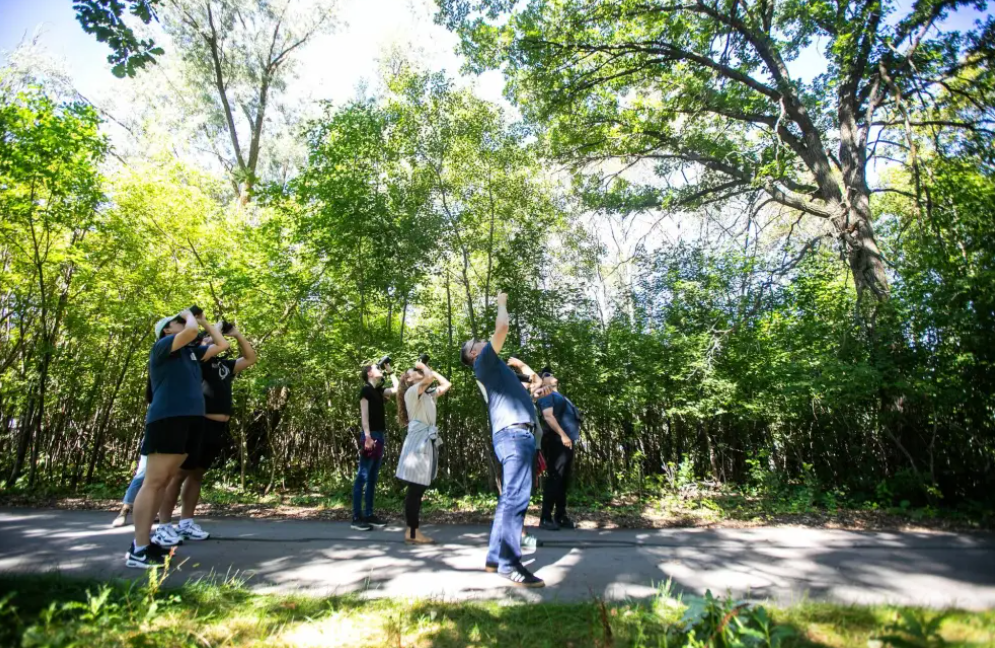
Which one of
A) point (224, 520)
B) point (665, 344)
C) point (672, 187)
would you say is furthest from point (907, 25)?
point (224, 520)

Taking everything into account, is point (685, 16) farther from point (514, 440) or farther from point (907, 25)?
point (514, 440)

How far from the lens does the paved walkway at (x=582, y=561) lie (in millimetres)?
3357

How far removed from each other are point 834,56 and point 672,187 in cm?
344

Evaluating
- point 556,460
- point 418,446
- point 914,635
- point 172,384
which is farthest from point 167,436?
point 914,635

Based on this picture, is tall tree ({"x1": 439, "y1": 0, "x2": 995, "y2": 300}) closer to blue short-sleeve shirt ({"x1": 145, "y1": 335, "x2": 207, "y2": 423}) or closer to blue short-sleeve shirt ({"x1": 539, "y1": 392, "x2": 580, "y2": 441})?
blue short-sleeve shirt ({"x1": 539, "y1": 392, "x2": 580, "y2": 441})

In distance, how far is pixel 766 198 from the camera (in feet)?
33.2

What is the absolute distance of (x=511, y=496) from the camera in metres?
3.75

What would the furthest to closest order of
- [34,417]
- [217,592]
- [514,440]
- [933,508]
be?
[34,417], [933,508], [514,440], [217,592]

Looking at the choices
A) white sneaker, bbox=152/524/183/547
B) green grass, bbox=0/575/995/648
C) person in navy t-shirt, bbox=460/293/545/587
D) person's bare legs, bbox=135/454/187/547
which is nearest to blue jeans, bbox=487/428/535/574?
person in navy t-shirt, bbox=460/293/545/587

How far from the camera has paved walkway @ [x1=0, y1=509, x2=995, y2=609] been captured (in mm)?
3357

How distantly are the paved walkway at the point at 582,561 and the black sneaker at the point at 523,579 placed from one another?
73 millimetres

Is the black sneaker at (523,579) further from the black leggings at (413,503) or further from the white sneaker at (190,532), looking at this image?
the white sneaker at (190,532)

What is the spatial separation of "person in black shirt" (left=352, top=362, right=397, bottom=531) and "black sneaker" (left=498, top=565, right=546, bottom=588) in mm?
2563


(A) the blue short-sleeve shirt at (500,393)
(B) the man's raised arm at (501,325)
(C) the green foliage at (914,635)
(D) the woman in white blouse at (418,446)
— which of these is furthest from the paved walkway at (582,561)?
(B) the man's raised arm at (501,325)
